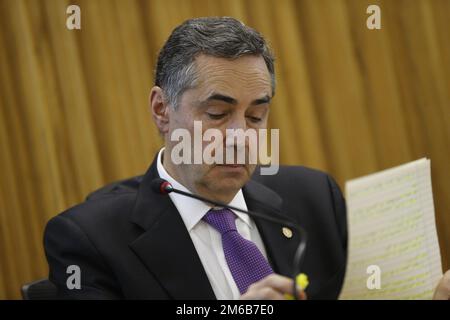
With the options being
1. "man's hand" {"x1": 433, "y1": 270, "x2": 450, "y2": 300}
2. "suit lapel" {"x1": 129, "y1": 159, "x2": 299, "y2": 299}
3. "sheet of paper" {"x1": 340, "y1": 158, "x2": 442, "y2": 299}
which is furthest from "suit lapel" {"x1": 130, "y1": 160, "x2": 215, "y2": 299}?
"man's hand" {"x1": 433, "y1": 270, "x2": 450, "y2": 300}

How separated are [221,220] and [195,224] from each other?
0.07 meters

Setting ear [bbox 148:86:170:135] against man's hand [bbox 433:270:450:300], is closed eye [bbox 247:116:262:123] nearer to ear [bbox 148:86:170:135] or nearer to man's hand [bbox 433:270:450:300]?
ear [bbox 148:86:170:135]

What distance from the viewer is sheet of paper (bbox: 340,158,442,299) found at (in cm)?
130

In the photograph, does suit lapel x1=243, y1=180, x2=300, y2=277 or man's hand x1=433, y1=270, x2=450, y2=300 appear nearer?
man's hand x1=433, y1=270, x2=450, y2=300

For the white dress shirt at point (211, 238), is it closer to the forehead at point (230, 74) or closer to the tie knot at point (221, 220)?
the tie knot at point (221, 220)

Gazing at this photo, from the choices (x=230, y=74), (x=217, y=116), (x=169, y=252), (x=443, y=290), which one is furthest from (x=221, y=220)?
(x=443, y=290)

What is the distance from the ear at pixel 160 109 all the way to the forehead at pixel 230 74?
0.53 feet

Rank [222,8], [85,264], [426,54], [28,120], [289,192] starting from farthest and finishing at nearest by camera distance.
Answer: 1. [426,54]
2. [222,8]
3. [28,120]
4. [289,192]
5. [85,264]

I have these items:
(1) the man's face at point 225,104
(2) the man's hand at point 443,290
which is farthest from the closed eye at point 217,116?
(2) the man's hand at point 443,290

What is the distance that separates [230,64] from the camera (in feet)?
5.15

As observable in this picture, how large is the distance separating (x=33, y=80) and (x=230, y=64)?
141cm
